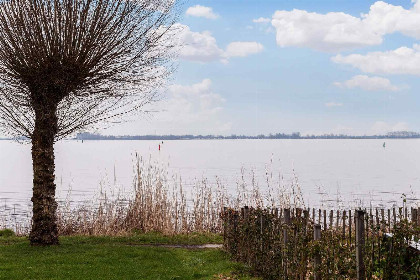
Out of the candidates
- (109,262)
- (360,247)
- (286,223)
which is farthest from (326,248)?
→ (109,262)

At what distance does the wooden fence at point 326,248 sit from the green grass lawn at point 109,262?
104cm

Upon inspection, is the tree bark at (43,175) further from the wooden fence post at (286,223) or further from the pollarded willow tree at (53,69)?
the wooden fence post at (286,223)

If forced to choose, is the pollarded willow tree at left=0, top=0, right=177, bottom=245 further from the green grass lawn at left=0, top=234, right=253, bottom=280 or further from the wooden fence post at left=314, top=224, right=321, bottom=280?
the wooden fence post at left=314, top=224, right=321, bottom=280

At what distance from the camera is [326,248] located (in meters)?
8.73

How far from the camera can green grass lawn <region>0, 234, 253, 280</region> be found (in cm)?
1344

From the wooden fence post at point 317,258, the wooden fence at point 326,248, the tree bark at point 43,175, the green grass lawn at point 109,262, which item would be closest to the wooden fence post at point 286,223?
the wooden fence at point 326,248

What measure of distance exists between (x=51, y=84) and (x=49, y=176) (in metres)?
2.93

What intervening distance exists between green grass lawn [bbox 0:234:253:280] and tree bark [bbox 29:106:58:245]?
57 centimetres

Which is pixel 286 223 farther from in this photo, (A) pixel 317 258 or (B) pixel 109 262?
(B) pixel 109 262

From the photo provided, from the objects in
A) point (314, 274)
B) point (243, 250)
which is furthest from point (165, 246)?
point (314, 274)

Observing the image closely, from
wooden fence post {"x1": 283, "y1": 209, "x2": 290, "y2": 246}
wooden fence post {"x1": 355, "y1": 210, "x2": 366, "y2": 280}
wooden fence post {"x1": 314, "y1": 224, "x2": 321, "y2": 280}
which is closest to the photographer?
wooden fence post {"x1": 355, "y1": 210, "x2": 366, "y2": 280}

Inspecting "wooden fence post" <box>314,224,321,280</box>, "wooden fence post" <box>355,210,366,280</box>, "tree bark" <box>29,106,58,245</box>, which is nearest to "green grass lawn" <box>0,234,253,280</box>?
"tree bark" <box>29,106,58,245</box>

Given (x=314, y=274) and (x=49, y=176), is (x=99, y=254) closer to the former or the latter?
(x=49, y=176)

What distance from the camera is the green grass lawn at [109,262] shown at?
1344 centimetres
